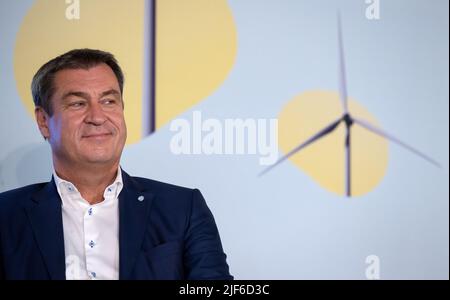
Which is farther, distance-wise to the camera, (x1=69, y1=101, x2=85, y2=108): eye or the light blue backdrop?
the light blue backdrop

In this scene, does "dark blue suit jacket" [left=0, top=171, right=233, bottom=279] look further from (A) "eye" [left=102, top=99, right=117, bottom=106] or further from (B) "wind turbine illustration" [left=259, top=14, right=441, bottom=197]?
(B) "wind turbine illustration" [left=259, top=14, right=441, bottom=197]

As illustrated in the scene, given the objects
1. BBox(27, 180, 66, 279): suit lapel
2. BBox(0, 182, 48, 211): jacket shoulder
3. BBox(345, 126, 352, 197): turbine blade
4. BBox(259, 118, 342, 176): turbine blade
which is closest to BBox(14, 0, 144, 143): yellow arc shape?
BBox(0, 182, 48, 211): jacket shoulder

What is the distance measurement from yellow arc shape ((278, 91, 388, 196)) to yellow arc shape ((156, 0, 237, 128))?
0.37 meters

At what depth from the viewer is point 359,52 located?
2562 mm

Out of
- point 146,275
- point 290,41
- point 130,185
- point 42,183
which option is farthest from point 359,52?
point 42,183

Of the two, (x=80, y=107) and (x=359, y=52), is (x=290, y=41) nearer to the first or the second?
(x=359, y=52)

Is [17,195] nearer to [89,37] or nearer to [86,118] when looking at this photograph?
Answer: [86,118]

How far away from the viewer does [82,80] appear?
7.43ft

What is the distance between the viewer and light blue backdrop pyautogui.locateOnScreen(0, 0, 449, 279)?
2512mm

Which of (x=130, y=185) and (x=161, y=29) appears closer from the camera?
(x=130, y=185)

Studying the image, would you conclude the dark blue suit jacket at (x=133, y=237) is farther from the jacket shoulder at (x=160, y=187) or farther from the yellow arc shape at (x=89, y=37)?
the yellow arc shape at (x=89, y=37)

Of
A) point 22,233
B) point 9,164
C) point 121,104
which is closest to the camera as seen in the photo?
point 22,233

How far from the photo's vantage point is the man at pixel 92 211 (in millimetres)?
2191
